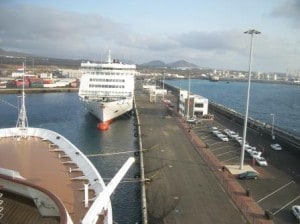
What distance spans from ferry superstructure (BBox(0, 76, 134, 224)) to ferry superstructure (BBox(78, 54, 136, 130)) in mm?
41133

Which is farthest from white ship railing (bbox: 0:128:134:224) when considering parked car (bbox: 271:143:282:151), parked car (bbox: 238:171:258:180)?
parked car (bbox: 271:143:282:151)

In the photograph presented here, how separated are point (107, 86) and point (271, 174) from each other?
1793 inches

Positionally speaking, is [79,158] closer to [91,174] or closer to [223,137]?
[91,174]

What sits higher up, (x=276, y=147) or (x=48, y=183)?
(x=48, y=183)

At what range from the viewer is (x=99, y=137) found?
53.7 metres

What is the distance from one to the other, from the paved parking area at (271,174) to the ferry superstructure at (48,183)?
12.4 meters

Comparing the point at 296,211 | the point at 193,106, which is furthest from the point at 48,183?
the point at 193,106

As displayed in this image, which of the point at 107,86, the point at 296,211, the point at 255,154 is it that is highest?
the point at 107,86

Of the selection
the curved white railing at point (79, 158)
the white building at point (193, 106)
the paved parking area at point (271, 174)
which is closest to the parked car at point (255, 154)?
the paved parking area at point (271, 174)

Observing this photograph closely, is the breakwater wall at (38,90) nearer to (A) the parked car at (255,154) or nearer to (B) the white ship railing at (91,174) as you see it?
(A) the parked car at (255,154)

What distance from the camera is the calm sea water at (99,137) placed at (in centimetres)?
2808

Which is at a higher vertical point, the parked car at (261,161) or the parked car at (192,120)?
the parked car at (261,161)

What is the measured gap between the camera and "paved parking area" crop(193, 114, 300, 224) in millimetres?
25155

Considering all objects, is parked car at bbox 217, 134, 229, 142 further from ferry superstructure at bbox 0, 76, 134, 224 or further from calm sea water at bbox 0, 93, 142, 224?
ferry superstructure at bbox 0, 76, 134, 224
